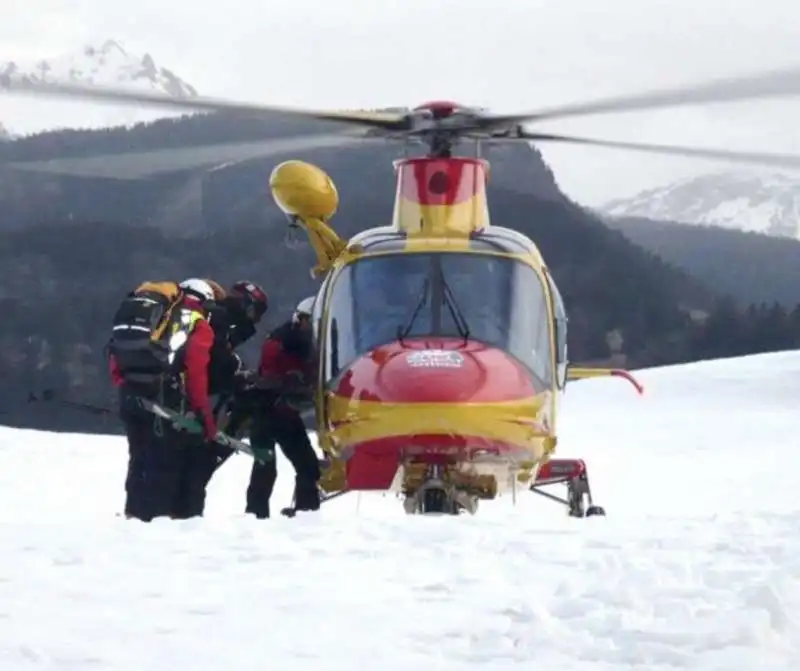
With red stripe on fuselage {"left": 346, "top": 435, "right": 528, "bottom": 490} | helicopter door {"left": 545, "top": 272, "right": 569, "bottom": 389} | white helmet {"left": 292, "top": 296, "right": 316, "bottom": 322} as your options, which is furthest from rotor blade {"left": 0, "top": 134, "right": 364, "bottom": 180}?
red stripe on fuselage {"left": 346, "top": 435, "right": 528, "bottom": 490}

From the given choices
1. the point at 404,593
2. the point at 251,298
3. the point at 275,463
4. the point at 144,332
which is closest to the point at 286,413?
the point at 275,463

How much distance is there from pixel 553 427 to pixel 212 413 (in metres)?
2.00

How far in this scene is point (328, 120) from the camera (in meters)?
6.98

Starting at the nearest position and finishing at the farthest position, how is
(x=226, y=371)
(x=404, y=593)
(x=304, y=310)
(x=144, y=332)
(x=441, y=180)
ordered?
(x=404, y=593) < (x=144, y=332) < (x=441, y=180) < (x=226, y=371) < (x=304, y=310)

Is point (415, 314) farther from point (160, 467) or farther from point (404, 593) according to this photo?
point (404, 593)

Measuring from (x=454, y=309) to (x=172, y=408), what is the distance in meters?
1.86

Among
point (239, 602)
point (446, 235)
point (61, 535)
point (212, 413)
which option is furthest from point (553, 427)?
point (239, 602)

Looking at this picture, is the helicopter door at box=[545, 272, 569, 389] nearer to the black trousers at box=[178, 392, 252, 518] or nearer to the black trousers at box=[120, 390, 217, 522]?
the black trousers at box=[178, 392, 252, 518]

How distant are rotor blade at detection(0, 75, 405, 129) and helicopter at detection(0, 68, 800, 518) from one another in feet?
0.03

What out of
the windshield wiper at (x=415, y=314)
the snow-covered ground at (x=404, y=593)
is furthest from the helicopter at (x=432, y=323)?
the snow-covered ground at (x=404, y=593)

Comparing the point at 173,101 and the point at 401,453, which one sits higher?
the point at 173,101

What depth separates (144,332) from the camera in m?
7.07

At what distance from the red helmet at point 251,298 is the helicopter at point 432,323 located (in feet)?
1.56

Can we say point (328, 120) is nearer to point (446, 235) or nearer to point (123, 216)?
point (446, 235)
